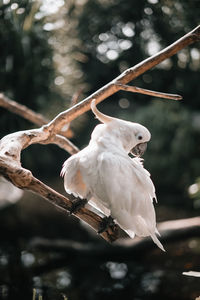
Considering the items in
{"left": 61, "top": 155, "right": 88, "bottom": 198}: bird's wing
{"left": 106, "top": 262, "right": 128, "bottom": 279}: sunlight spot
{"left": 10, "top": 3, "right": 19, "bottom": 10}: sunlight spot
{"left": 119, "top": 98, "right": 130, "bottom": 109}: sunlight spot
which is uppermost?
{"left": 10, "top": 3, "right": 19, "bottom": 10}: sunlight spot

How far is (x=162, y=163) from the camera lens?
3699 mm

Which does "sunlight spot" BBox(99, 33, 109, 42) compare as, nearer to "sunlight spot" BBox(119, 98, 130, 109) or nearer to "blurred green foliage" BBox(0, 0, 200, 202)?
"blurred green foliage" BBox(0, 0, 200, 202)

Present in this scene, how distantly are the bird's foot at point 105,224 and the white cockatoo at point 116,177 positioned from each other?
0.13 feet

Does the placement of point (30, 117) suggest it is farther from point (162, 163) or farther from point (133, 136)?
point (162, 163)

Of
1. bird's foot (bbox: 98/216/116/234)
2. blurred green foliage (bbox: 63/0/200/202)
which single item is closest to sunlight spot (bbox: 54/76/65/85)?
blurred green foliage (bbox: 63/0/200/202)

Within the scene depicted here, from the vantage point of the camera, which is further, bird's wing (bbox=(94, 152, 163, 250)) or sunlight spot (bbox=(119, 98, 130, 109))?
sunlight spot (bbox=(119, 98, 130, 109))

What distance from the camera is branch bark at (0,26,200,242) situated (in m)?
0.95

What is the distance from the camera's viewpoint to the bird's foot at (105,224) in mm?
1113

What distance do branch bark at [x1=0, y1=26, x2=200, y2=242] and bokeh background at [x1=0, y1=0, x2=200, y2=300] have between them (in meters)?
0.79

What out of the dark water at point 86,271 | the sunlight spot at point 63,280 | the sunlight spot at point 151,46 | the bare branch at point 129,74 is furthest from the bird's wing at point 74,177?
the sunlight spot at point 151,46

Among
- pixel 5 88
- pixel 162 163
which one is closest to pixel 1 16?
pixel 5 88

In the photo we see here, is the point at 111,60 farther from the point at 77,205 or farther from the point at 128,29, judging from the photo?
the point at 77,205

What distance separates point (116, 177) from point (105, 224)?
193 mm

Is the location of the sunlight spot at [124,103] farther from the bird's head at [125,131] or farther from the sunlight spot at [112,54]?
the bird's head at [125,131]
